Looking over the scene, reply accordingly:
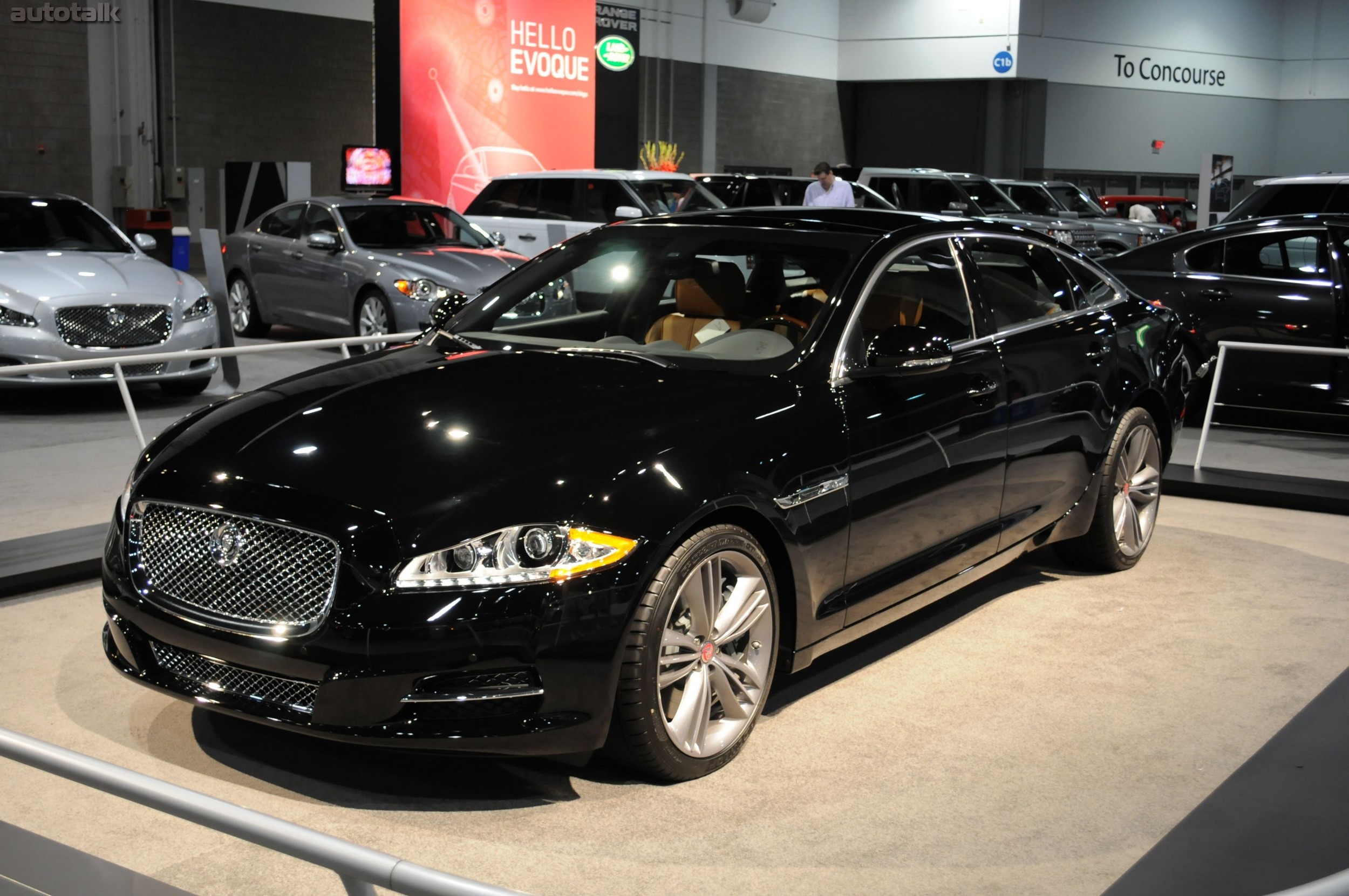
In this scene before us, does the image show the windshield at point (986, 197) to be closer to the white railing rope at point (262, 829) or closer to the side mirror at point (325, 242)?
the side mirror at point (325, 242)

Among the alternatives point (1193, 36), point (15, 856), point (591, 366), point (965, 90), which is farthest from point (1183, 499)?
point (1193, 36)

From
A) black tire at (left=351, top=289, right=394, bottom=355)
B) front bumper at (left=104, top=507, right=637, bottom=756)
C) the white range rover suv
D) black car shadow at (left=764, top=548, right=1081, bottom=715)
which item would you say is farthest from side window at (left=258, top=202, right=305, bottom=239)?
front bumper at (left=104, top=507, right=637, bottom=756)

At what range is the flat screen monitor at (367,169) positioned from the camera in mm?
17188

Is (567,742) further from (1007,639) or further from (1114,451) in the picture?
(1114,451)

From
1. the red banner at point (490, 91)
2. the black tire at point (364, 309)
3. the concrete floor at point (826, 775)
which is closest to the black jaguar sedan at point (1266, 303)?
the concrete floor at point (826, 775)

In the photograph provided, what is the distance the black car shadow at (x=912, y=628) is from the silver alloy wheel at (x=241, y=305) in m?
10.1

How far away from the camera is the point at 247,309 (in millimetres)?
14547

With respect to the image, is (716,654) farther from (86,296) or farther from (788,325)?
(86,296)

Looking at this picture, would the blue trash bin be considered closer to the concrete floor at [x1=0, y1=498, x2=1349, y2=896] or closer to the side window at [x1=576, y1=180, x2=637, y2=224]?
the side window at [x1=576, y1=180, x2=637, y2=224]

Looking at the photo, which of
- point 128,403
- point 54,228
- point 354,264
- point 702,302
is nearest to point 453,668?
point 702,302

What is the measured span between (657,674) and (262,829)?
74.4 inches

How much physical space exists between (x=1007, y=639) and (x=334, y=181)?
2177 cm

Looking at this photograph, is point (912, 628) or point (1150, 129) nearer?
point (912, 628)

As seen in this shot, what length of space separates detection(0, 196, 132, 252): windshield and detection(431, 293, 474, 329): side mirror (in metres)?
6.15
